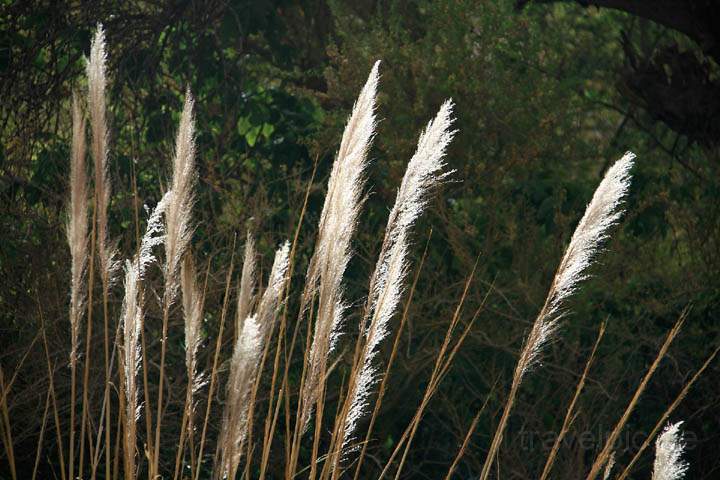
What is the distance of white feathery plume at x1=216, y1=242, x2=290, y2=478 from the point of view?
4.99ft

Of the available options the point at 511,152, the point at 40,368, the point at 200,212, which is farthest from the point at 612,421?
the point at 40,368

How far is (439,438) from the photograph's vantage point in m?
4.56

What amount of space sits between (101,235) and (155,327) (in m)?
2.18

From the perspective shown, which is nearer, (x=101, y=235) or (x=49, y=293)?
(x=101, y=235)

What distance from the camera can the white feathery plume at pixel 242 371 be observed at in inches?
59.9

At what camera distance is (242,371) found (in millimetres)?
1557

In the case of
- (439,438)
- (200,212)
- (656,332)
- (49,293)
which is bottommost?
(439,438)

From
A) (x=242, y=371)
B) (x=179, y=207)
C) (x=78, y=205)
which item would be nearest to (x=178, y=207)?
(x=179, y=207)

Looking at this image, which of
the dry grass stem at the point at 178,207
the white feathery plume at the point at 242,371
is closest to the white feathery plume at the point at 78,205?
the dry grass stem at the point at 178,207

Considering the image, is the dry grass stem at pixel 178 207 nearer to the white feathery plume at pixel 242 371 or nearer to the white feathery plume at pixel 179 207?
the white feathery plume at pixel 179 207

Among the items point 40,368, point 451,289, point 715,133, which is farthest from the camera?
point 715,133

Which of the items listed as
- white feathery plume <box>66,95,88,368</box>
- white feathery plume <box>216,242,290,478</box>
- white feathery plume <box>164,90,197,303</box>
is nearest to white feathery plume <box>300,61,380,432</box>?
white feathery plume <box>216,242,290,478</box>

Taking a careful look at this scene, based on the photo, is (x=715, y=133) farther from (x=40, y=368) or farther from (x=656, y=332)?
(x=40, y=368)

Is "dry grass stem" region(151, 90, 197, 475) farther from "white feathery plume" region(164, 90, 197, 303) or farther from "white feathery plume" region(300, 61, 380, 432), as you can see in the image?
"white feathery plume" region(300, 61, 380, 432)
